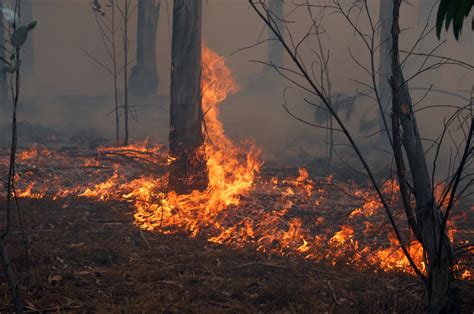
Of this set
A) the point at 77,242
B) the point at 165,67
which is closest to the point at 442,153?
the point at 77,242

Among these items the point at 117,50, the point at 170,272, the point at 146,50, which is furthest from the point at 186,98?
the point at 117,50

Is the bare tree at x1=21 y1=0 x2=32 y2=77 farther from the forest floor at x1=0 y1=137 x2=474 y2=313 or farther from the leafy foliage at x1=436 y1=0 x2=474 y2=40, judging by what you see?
the leafy foliage at x1=436 y1=0 x2=474 y2=40

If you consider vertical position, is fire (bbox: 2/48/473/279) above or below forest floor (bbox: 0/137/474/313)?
above

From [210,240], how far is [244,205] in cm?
149

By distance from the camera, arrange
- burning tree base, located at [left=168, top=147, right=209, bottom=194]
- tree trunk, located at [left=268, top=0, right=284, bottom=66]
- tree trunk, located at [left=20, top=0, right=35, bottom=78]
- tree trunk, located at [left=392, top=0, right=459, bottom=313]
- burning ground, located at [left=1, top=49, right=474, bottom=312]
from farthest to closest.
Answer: tree trunk, located at [left=20, top=0, right=35, bottom=78] → tree trunk, located at [left=268, top=0, right=284, bottom=66] → burning tree base, located at [left=168, top=147, right=209, bottom=194] → burning ground, located at [left=1, top=49, right=474, bottom=312] → tree trunk, located at [left=392, top=0, right=459, bottom=313]

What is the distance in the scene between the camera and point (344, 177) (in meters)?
9.80

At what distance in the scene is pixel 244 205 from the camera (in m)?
7.52

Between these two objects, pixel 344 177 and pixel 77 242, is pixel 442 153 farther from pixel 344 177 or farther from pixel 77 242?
pixel 77 242

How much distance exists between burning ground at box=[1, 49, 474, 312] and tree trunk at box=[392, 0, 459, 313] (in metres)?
0.27

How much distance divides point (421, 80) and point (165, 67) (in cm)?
1297

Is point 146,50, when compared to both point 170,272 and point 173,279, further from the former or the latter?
point 173,279

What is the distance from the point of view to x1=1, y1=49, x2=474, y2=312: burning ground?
14.1ft

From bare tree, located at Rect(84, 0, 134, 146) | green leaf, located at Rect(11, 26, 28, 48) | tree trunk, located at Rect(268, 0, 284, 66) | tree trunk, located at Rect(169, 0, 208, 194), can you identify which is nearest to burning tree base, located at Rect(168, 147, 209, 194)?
tree trunk, located at Rect(169, 0, 208, 194)

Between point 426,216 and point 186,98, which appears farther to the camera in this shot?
point 186,98
